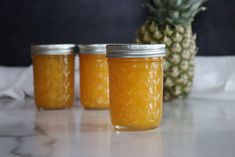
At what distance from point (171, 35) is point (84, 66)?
264 millimetres

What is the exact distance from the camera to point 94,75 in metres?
1.04

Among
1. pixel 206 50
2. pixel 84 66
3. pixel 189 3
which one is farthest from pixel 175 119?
pixel 206 50

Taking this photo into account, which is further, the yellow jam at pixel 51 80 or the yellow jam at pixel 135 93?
the yellow jam at pixel 51 80

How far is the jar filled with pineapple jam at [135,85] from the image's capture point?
78cm

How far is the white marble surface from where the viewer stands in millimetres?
646

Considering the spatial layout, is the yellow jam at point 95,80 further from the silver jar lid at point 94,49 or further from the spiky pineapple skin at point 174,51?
the spiky pineapple skin at point 174,51

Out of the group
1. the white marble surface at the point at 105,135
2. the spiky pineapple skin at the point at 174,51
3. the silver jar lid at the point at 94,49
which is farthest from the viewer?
the spiky pineapple skin at the point at 174,51

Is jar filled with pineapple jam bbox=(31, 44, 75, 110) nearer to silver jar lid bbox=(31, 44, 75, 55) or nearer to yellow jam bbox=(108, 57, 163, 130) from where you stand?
silver jar lid bbox=(31, 44, 75, 55)

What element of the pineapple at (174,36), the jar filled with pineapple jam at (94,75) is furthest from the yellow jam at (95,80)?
the pineapple at (174,36)

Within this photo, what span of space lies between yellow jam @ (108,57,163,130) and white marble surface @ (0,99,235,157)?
20 mm

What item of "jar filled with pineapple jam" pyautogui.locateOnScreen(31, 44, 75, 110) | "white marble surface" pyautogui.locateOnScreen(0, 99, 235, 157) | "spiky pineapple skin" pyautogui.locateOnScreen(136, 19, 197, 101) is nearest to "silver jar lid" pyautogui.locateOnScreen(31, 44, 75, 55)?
"jar filled with pineapple jam" pyautogui.locateOnScreen(31, 44, 75, 110)

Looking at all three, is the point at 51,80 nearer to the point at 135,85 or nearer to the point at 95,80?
the point at 95,80

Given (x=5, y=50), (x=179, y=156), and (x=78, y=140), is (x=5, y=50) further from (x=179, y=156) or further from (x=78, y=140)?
(x=179, y=156)

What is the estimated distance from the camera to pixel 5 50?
4.93 ft
